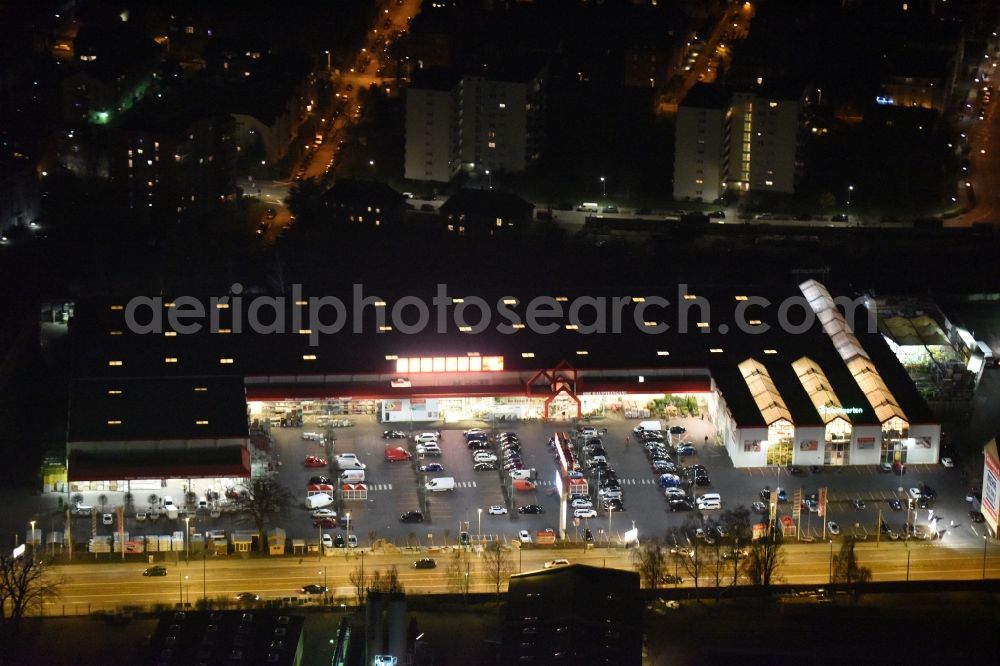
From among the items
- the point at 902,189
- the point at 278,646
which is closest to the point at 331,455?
the point at 278,646

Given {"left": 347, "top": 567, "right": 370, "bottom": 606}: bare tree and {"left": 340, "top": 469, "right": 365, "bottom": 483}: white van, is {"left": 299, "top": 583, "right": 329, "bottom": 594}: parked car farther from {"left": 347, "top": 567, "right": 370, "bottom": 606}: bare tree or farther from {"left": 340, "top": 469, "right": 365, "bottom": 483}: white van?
{"left": 340, "top": 469, "right": 365, "bottom": 483}: white van

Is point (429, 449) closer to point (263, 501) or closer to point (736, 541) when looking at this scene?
point (263, 501)

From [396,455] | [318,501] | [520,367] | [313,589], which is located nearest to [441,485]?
[396,455]

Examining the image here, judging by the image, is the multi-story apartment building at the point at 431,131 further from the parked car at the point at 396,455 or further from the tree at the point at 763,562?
the tree at the point at 763,562

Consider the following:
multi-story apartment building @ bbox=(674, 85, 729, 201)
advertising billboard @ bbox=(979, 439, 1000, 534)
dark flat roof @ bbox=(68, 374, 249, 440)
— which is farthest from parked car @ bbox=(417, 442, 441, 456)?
multi-story apartment building @ bbox=(674, 85, 729, 201)

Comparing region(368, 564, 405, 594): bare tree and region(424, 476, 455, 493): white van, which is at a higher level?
region(424, 476, 455, 493): white van

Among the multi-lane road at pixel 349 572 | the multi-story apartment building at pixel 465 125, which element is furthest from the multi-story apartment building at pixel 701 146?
the multi-lane road at pixel 349 572
